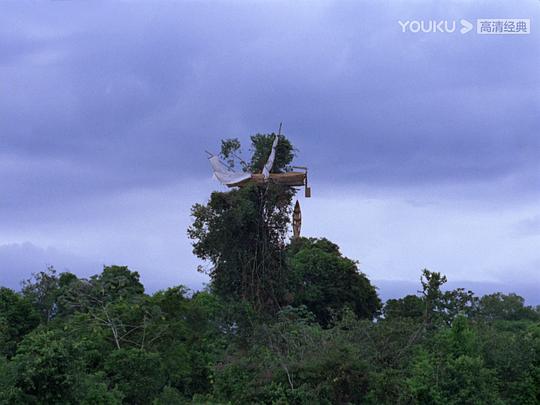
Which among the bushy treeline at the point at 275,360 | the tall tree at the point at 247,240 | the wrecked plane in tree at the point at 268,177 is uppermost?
the wrecked plane in tree at the point at 268,177

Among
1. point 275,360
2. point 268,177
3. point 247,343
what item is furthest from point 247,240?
point 275,360

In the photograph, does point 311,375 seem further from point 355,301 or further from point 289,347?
point 355,301

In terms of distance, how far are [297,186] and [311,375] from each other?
14706 mm

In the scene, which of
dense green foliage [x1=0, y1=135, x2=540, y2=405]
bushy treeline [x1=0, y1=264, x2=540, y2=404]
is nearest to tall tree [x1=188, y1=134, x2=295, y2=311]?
dense green foliage [x1=0, y1=135, x2=540, y2=405]

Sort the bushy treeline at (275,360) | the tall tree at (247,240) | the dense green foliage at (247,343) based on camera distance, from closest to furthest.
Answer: the bushy treeline at (275,360)
the dense green foliage at (247,343)
the tall tree at (247,240)

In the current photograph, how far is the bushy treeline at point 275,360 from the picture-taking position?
40.2ft

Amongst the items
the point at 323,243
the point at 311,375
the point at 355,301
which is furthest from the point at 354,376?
the point at 323,243

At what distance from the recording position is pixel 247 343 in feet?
66.0

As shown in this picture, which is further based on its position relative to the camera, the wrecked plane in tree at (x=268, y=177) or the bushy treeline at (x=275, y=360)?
the wrecked plane in tree at (x=268, y=177)

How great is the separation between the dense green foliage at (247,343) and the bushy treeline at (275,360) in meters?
0.03

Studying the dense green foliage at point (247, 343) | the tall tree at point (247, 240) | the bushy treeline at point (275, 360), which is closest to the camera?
the bushy treeline at point (275, 360)

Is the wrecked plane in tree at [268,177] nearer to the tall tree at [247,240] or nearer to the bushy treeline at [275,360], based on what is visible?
the tall tree at [247,240]

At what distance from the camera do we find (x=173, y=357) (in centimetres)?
1967

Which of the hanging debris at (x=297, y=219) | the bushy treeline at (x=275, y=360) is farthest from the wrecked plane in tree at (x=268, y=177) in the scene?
the bushy treeline at (x=275, y=360)
